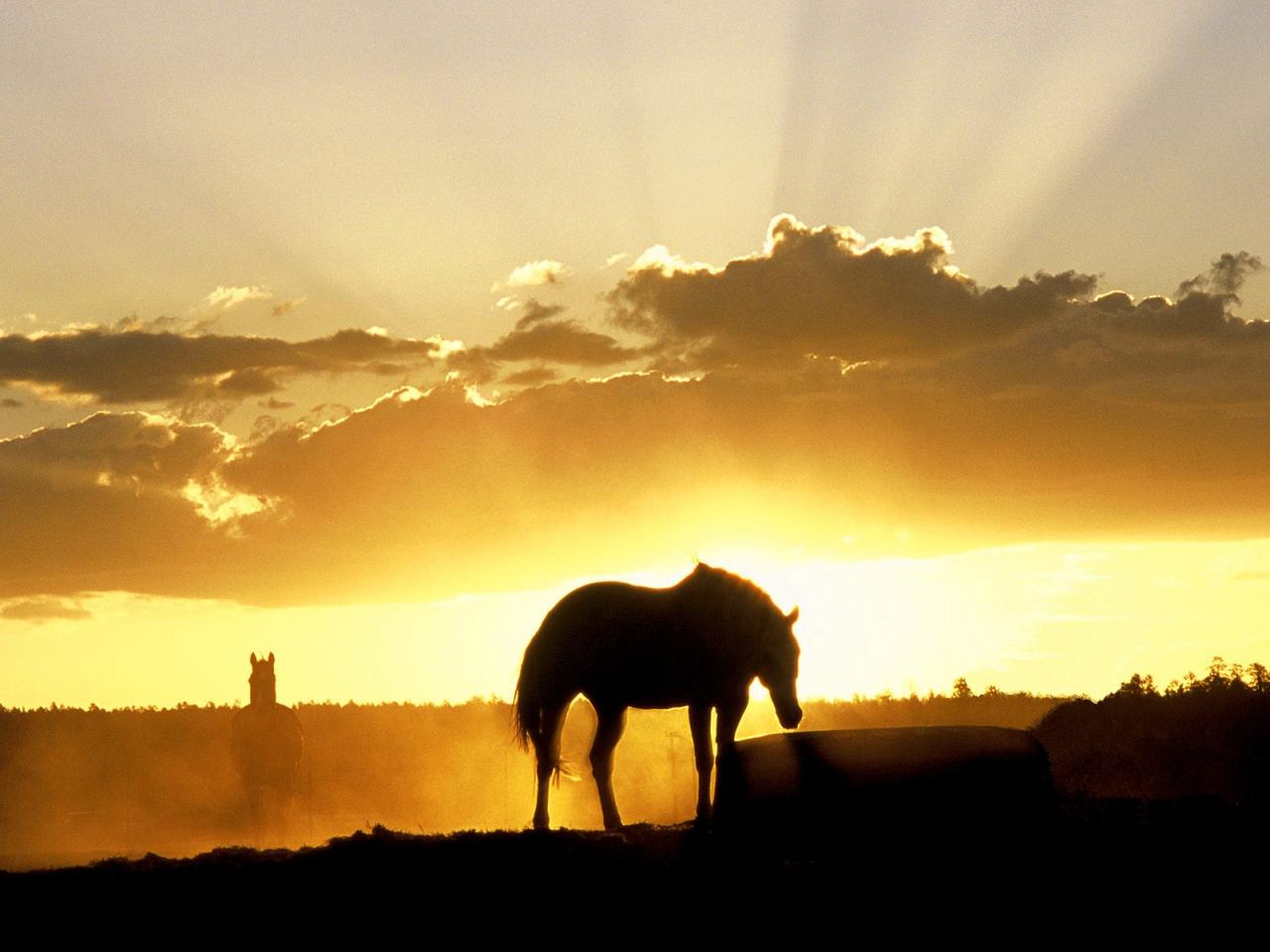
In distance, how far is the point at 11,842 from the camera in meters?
45.9

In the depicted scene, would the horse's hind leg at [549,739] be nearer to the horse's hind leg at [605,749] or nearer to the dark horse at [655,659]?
the dark horse at [655,659]

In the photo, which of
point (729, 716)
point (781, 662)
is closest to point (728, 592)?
point (781, 662)

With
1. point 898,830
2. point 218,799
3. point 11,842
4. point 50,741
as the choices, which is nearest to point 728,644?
point 898,830

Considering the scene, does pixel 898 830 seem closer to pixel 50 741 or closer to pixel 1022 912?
pixel 1022 912

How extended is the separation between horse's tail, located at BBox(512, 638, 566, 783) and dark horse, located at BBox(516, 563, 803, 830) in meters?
0.01

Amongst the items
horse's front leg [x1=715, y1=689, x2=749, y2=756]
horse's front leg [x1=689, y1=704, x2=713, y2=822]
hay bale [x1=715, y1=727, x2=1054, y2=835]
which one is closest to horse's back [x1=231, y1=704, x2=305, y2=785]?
horse's front leg [x1=689, y1=704, x2=713, y2=822]

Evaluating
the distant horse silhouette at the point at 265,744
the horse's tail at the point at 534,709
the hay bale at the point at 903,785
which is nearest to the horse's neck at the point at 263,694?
the distant horse silhouette at the point at 265,744

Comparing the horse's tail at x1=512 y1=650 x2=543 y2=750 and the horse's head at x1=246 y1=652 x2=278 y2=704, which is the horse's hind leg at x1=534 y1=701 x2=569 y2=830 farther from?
the horse's head at x1=246 y1=652 x2=278 y2=704

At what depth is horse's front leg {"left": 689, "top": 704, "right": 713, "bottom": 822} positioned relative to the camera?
A: 1658 centimetres

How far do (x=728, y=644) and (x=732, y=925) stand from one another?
267 inches

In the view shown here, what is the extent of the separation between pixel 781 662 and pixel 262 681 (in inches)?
932

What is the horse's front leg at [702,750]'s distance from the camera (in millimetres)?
16578

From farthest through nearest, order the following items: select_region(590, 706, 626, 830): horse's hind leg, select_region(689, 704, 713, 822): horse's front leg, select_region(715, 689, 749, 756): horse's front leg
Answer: select_region(590, 706, 626, 830): horse's hind leg < select_region(715, 689, 749, 756): horse's front leg < select_region(689, 704, 713, 822): horse's front leg

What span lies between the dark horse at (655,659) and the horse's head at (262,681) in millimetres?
21554
